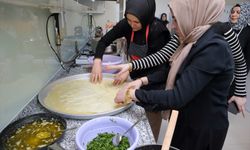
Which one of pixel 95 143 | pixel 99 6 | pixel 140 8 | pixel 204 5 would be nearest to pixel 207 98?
pixel 204 5

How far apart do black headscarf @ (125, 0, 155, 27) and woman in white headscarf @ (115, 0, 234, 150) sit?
1.18ft

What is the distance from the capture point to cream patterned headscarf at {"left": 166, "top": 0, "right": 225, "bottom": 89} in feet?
2.89

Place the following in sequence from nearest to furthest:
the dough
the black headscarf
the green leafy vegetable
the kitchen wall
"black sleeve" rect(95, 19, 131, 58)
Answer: the green leafy vegetable → the kitchen wall → the dough → the black headscarf → "black sleeve" rect(95, 19, 131, 58)

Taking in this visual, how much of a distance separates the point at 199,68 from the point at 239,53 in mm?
607

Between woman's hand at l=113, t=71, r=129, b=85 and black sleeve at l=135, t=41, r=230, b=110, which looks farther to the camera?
woman's hand at l=113, t=71, r=129, b=85

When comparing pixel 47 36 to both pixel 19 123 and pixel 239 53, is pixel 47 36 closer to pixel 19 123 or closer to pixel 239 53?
pixel 19 123

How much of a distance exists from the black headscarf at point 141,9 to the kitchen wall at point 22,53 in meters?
0.54

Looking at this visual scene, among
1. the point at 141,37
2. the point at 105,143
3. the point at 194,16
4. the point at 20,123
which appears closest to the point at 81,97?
the point at 20,123

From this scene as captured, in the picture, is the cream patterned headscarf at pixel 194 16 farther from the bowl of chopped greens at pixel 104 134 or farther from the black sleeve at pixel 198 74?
the bowl of chopped greens at pixel 104 134

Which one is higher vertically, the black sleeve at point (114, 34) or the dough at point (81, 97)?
the black sleeve at point (114, 34)

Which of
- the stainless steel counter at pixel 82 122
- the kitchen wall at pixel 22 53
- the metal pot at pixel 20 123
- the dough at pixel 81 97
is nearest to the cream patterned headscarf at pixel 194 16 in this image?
the stainless steel counter at pixel 82 122

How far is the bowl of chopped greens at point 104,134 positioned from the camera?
0.69 meters

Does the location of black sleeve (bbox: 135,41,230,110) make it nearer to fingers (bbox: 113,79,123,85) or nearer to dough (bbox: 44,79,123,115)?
dough (bbox: 44,79,123,115)

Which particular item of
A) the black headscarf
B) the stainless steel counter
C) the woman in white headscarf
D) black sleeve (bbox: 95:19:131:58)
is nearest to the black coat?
the woman in white headscarf
